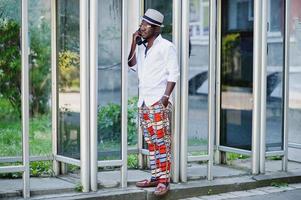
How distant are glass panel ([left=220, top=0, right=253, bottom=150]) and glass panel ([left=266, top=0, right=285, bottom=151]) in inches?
10.2

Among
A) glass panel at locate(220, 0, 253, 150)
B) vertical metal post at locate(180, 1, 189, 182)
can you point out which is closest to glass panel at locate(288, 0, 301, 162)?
glass panel at locate(220, 0, 253, 150)

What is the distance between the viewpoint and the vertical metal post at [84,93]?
578 centimetres

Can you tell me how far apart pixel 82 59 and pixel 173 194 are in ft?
5.42

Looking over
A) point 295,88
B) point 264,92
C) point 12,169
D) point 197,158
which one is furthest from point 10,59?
point 295,88

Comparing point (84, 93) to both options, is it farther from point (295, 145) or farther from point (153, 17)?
point (295, 145)

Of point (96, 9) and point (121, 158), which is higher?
point (96, 9)

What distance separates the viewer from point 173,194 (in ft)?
20.2

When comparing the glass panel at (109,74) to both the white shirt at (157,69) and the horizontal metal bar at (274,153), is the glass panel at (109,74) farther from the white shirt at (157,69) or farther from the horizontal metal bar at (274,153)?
the horizontal metal bar at (274,153)

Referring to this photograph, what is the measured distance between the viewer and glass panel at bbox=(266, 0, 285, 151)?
7.34 m

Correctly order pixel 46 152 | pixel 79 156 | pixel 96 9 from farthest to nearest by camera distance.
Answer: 1. pixel 46 152
2. pixel 79 156
3. pixel 96 9

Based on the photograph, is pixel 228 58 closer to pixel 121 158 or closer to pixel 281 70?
pixel 281 70

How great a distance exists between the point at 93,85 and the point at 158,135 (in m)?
0.81

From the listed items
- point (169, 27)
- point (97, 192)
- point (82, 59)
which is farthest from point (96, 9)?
point (97, 192)

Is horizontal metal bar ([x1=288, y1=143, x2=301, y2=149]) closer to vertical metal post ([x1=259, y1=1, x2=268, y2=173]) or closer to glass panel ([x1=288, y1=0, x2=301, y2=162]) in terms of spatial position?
glass panel ([x1=288, y1=0, x2=301, y2=162])
